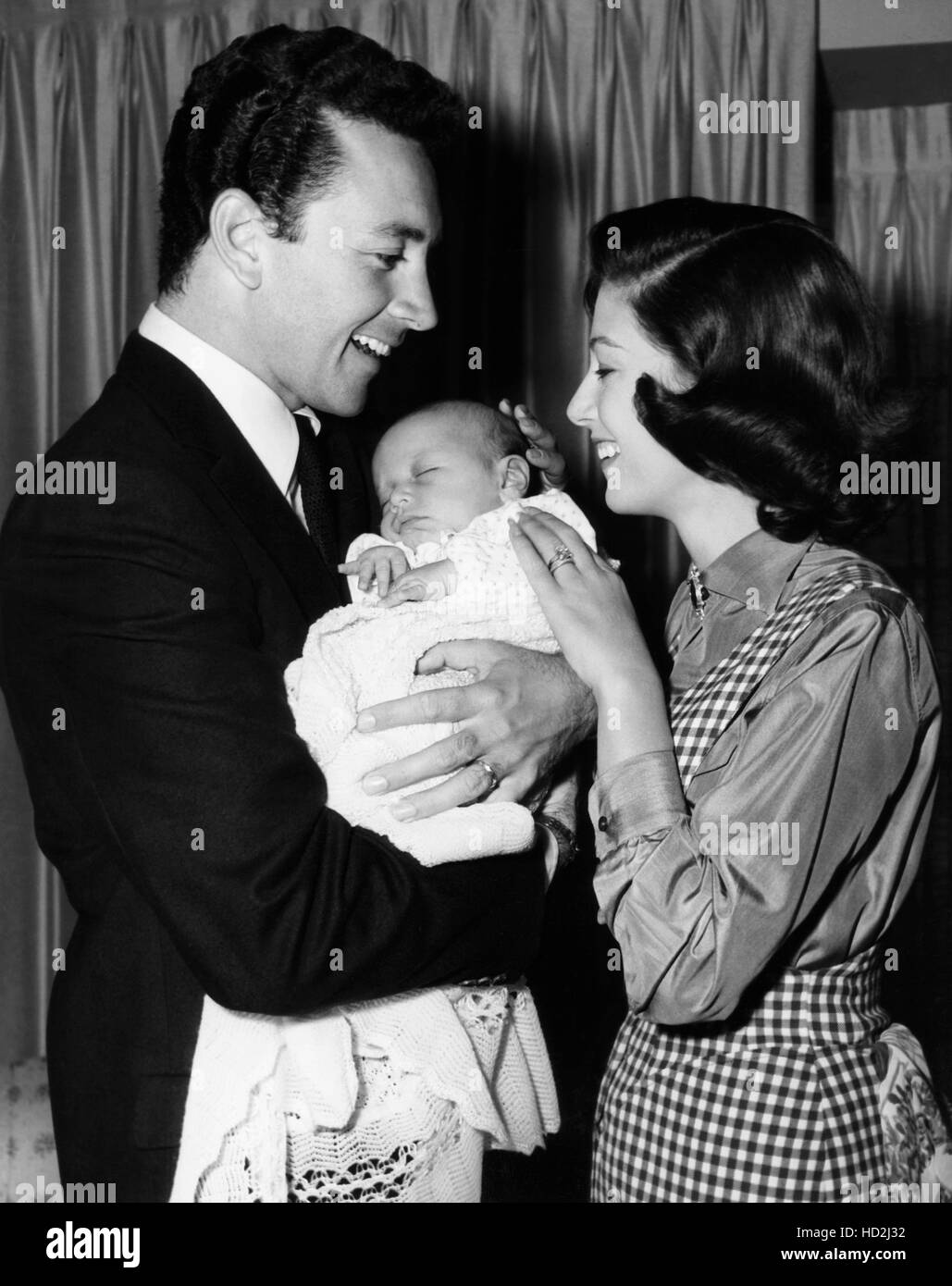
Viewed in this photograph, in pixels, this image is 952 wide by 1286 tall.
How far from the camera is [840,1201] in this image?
54.1 inches

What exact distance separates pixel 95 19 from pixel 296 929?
2425 millimetres

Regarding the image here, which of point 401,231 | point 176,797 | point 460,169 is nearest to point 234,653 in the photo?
point 176,797

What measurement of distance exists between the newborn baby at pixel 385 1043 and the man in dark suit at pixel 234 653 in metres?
0.04

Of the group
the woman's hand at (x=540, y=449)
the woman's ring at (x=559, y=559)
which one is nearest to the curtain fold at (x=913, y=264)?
the woman's hand at (x=540, y=449)

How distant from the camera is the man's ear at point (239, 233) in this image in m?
1.58

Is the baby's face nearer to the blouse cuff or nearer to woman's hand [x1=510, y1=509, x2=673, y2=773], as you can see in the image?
woman's hand [x1=510, y1=509, x2=673, y2=773]

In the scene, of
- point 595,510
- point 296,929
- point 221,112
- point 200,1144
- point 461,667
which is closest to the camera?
point 296,929

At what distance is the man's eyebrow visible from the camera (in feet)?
5.31

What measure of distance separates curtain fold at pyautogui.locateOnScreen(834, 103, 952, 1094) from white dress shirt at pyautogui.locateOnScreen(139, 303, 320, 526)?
1939mm

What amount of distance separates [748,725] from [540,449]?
579 mm

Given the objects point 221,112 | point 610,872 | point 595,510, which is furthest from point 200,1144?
point 595,510

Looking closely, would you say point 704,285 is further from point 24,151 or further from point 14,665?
point 24,151

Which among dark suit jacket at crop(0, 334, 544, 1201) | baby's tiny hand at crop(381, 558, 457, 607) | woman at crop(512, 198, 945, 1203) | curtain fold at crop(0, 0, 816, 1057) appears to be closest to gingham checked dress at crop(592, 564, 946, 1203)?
woman at crop(512, 198, 945, 1203)

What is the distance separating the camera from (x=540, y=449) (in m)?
1.80
